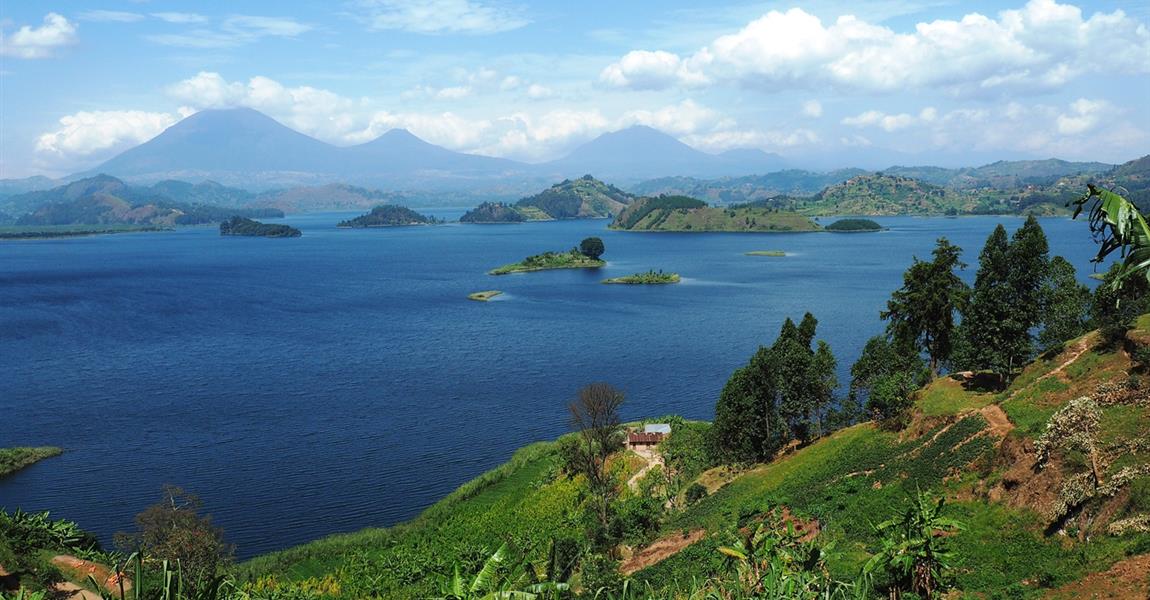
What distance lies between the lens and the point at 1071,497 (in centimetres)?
2538

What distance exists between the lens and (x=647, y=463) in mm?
59156

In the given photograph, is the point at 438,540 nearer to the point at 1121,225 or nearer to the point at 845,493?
the point at 845,493

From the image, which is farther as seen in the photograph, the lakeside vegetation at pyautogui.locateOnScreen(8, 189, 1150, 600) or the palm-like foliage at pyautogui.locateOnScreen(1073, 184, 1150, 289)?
the lakeside vegetation at pyautogui.locateOnScreen(8, 189, 1150, 600)

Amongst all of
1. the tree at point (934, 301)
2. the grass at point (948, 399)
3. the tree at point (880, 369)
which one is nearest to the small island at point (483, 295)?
the tree at point (880, 369)

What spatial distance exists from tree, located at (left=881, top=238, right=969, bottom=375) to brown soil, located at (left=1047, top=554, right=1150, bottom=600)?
3435 centimetres

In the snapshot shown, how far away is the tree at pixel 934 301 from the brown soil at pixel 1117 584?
3435 cm

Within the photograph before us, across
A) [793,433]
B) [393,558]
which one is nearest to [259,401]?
[393,558]

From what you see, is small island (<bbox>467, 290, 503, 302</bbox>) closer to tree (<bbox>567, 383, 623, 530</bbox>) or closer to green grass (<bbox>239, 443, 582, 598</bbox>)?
green grass (<bbox>239, 443, 582, 598</bbox>)

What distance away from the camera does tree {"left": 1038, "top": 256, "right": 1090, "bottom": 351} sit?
58.3 metres

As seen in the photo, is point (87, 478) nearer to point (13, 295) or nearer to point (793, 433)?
point (793, 433)

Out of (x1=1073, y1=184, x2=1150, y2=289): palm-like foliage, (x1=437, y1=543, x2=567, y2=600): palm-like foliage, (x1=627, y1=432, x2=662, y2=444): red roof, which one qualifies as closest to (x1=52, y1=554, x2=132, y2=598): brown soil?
(x1=437, y1=543, x2=567, y2=600): palm-like foliage

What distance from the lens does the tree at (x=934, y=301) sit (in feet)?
174

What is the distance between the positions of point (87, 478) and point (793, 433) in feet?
193

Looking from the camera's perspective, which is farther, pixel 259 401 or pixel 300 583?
pixel 259 401
